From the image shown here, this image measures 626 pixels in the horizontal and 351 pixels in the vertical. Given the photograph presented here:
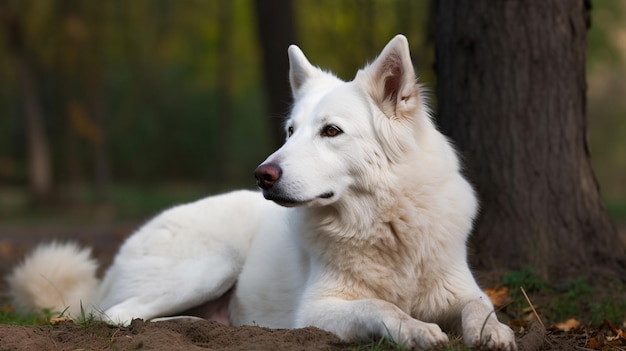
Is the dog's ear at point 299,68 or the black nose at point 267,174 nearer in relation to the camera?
the black nose at point 267,174

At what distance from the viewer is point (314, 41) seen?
22609 millimetres

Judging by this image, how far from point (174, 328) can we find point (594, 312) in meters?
2.86

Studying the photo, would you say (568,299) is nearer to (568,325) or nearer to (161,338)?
(568,325)

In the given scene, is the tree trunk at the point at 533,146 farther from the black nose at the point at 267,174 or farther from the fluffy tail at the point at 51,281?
the fluffy tail at the point at 51,281

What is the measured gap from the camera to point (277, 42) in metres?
12.4

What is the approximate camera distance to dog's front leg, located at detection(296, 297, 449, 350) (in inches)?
130

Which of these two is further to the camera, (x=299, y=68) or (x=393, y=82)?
(x=299, y=68)

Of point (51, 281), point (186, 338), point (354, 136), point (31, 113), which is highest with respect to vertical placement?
point (354, 136)

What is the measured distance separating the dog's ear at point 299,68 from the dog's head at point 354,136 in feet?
1.44

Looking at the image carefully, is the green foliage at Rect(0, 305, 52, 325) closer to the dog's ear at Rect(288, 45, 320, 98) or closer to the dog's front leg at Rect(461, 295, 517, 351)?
the dog's ear at Rect(288, 45, 320, 98)

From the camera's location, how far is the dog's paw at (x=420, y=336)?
3.26m

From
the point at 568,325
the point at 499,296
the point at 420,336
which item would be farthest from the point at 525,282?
the point at 420,336

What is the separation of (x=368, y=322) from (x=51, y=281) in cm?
268

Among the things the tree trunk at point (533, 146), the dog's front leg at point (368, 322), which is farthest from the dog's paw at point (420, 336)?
the tree trunk at point (533, 146)
